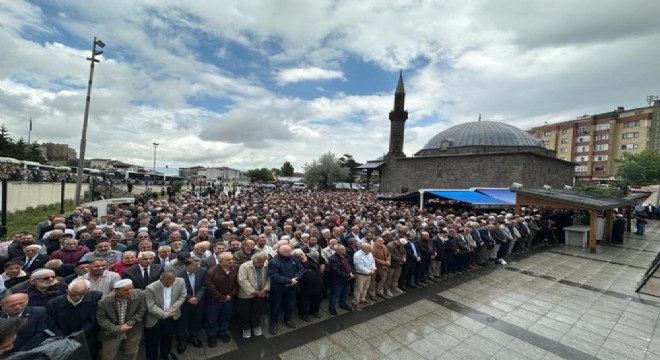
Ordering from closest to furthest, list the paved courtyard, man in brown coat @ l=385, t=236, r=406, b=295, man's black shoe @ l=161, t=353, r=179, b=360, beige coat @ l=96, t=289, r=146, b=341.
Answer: beige coat @ l=96, t=289, r=146, b=341 → man's black shoe @ l=161, t=353, r=179, b=360 → the paved courtyard → man in brown coat @ l=385, t=236, r=406, b=295

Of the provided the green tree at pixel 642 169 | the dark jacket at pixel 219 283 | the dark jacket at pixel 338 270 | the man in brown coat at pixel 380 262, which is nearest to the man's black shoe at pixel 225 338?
the dark jacket at pixel 219 283

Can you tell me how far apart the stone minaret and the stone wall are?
3.16 metres

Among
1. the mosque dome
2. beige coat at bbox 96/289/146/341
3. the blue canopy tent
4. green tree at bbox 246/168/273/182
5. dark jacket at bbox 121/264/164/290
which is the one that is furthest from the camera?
green tree at bbox 246/168/273/182

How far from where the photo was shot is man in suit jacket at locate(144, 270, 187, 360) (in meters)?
3.98

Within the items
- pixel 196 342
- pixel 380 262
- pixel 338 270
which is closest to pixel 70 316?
pixel 196 342

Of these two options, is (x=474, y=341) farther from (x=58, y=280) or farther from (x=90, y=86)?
(x=90, y=86)

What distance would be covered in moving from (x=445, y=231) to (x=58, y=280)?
828 cm

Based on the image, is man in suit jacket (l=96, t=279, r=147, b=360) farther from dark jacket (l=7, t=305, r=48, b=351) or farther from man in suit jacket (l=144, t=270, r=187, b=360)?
dark jacket (l=7, t=305, r=48, b=351)

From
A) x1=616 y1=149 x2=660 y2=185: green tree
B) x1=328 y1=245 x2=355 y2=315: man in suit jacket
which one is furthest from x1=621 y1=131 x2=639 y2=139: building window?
x1=328 y1=245 x2=355 y2=315: man in suit jacket

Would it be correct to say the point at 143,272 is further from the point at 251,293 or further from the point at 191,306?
the point at 251,293

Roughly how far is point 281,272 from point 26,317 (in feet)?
10.5


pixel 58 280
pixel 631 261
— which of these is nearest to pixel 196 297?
pixel 58 280

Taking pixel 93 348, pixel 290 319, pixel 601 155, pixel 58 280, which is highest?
pixel 601 155

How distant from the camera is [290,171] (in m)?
119
